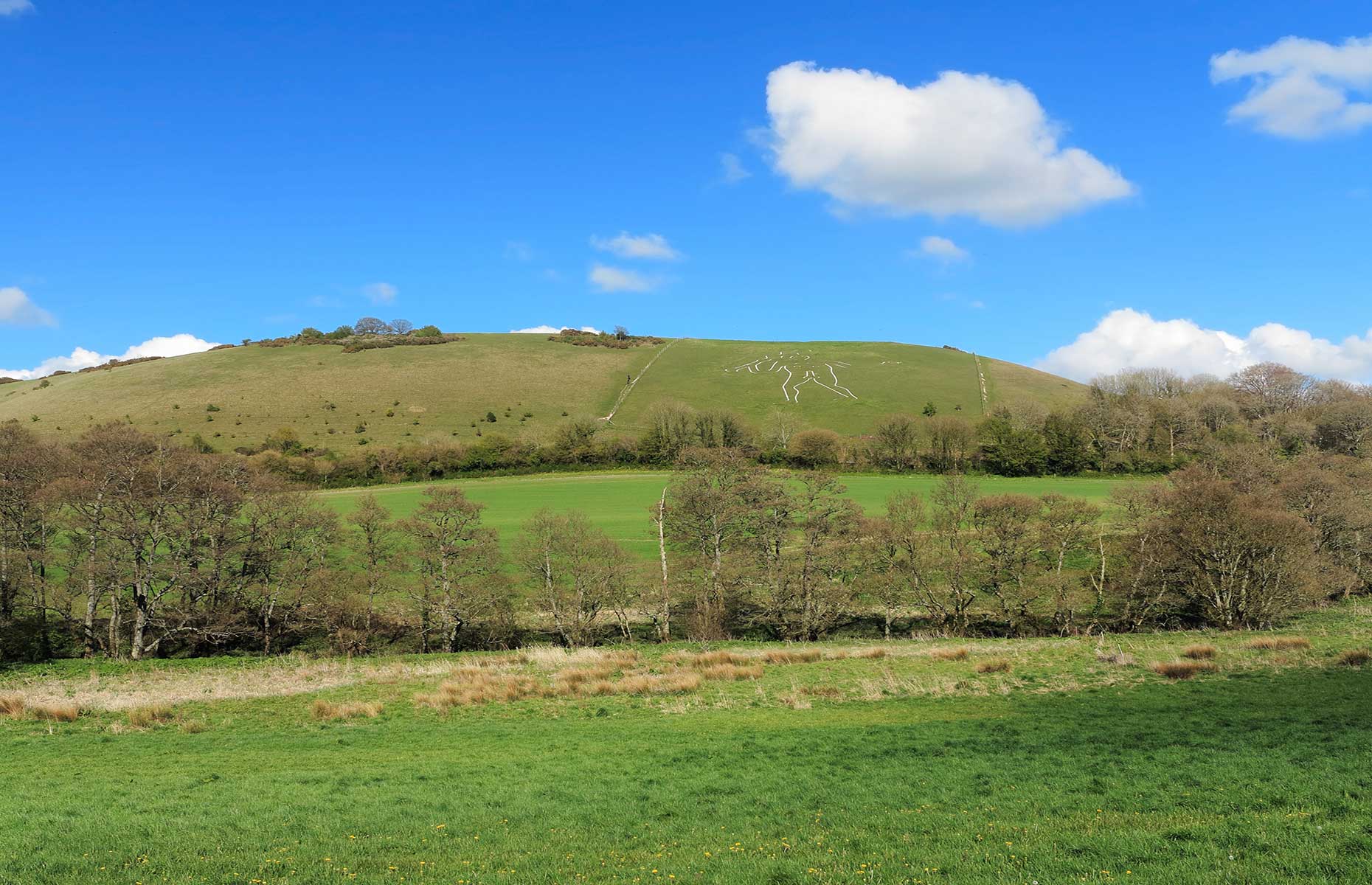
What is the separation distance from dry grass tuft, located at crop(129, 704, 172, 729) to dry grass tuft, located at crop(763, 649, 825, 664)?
24.4m

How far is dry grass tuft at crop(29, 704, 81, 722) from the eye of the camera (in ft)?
83.8

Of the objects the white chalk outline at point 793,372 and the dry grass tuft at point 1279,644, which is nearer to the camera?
the dry grass tuft at point 1279,644

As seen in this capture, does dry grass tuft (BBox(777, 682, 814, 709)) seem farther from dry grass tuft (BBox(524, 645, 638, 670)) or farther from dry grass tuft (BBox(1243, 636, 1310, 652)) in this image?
dry grass tuft (BBox(1243, 636, 1310, 652))

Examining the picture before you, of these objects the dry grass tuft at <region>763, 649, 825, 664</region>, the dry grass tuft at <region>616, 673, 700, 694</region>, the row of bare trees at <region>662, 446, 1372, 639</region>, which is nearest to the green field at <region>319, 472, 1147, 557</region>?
the row of bare trees at <region>662, 446, 1372, 639</region>

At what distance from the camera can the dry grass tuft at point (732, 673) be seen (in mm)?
31941

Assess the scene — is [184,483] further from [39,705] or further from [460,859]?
[460,859]

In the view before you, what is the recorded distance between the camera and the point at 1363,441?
3691 inches

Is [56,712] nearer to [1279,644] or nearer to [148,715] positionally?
[148,715]

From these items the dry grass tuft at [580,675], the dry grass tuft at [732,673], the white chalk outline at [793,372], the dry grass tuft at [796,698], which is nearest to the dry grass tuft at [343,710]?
the dry grass tuft at [580,675]

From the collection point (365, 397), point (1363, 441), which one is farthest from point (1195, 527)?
point (365, 397)

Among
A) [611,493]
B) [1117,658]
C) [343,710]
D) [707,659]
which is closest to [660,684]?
[707,659]

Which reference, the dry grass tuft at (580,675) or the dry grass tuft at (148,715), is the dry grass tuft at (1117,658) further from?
the dry grass tuft at (148,715)

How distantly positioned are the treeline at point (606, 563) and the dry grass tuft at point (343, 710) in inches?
695

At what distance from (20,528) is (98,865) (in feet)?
137
